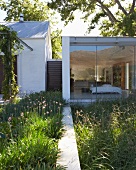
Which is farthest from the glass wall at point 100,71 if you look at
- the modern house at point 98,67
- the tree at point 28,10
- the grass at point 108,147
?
the tree at point 28,10

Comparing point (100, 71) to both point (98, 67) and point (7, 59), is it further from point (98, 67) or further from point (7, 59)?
point (7, 59)

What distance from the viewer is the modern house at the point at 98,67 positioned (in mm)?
10617

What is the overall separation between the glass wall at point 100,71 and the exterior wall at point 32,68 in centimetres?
357

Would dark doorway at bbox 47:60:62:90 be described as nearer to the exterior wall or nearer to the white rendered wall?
the exterior wall

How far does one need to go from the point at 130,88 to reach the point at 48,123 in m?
8.76

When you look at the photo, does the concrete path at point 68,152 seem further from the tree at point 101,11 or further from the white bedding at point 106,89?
the tree at point 101,11

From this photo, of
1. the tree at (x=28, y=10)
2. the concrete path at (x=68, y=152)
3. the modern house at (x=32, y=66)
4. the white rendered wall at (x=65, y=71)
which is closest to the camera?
the concrete path at (x=68, y=152)

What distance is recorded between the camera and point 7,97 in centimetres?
1074

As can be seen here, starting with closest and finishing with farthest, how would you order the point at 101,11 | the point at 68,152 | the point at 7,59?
the point at 68,152, the point at 7,59, the point at 101,11

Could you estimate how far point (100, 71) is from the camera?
488 inches

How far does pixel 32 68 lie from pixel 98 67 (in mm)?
4553

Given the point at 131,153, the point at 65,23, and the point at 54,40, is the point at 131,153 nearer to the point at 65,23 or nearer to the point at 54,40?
the point at 65,23

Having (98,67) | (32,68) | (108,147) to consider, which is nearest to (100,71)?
(98,67)

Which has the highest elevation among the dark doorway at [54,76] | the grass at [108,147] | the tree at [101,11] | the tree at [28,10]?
the tree at [28,10]
